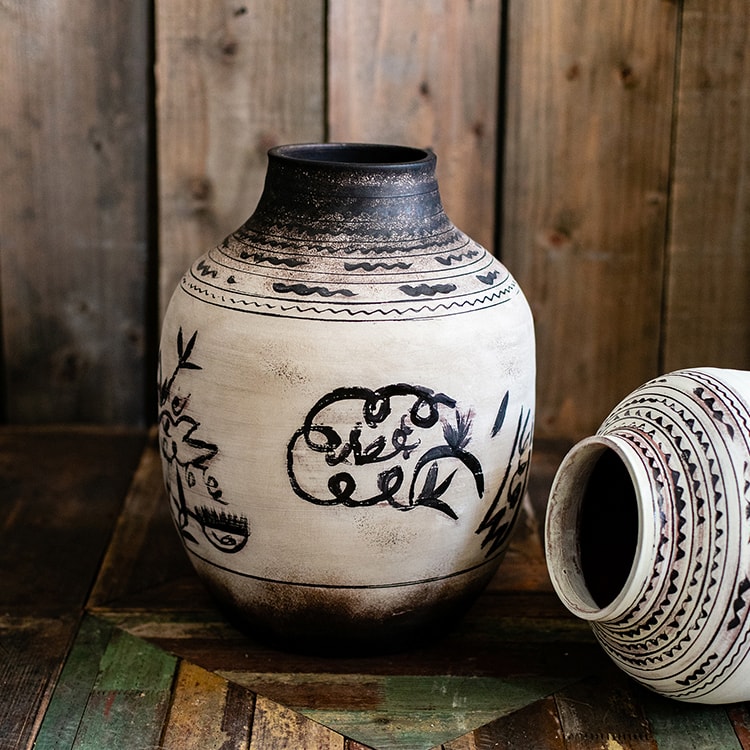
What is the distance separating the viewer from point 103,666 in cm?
118

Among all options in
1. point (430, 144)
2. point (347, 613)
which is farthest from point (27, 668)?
point (430, 144)

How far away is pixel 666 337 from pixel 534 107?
15.9 inches

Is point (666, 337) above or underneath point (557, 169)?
underneath

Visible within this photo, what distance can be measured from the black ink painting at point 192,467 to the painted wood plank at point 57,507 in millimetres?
226

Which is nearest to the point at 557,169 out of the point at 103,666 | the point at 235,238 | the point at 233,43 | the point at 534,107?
the point at 534,107

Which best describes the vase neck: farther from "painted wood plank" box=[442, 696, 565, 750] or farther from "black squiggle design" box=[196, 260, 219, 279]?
"painted wood plank" box=[442, 696, 565, 750]

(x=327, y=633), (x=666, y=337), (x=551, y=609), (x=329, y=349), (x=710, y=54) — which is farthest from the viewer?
(x=666, y=337)

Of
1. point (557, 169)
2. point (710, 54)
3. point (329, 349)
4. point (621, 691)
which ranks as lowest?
point (621, 691)

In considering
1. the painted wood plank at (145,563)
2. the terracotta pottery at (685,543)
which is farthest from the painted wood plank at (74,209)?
the terracotta pottery at (685,543)

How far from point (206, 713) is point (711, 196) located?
1.04 m

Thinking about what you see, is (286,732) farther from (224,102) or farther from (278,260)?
(224,102)

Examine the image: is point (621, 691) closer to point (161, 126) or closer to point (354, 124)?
point (354, 124)

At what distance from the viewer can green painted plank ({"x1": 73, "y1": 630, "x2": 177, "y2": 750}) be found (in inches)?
41.9

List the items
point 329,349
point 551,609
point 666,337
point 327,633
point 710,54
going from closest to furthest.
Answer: point 329,349, point 327,633, point 551,609, point 710,54, point 666,337
